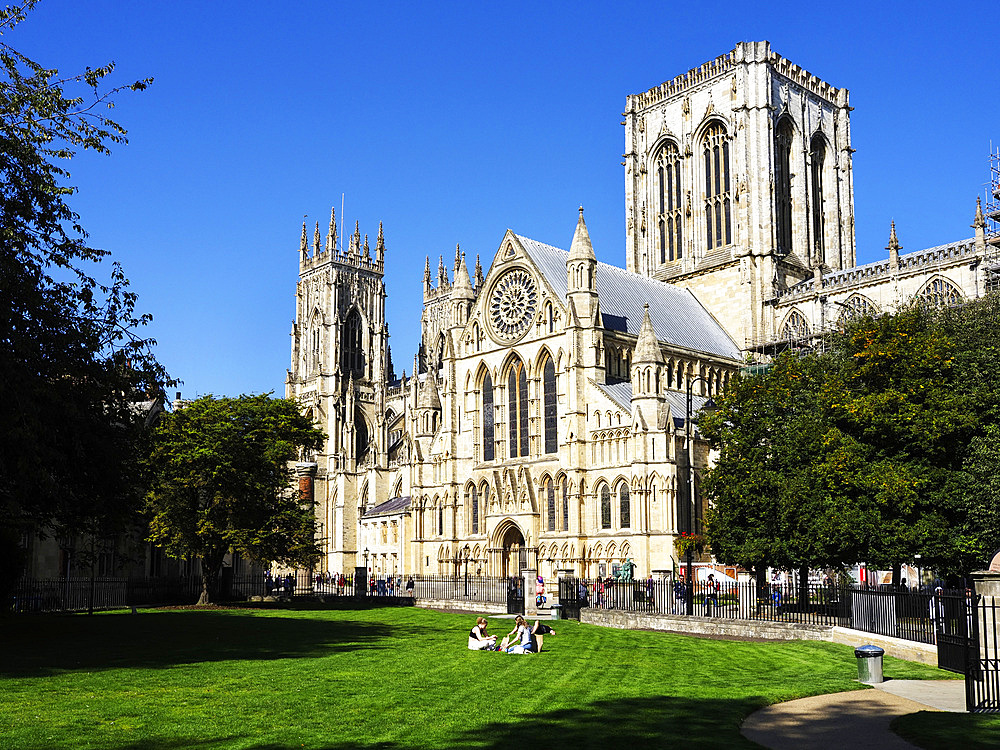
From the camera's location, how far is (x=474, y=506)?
63.8m

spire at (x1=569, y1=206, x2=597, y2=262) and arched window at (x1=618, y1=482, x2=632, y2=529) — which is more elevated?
spire at (x1=569, y1=206, x2=597, y2=262)

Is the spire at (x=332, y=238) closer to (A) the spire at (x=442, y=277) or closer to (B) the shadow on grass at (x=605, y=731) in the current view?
(A) the spire at (x=442, y=277)

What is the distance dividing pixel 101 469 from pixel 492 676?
1124 cm

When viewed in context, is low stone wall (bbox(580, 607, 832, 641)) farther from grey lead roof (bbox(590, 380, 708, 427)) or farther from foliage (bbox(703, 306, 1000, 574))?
grey lead roof (bbox(590, 380, 708, 427))

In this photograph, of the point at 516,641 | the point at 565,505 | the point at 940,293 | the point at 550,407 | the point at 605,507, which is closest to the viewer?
the point at 516,641

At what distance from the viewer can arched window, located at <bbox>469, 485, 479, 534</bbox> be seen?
63.4 meters

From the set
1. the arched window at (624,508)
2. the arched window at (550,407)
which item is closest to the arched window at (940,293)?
the arched window at (624,508)

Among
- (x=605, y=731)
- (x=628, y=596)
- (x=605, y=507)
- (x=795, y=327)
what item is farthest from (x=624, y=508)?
(x=605, y=731)

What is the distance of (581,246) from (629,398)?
29.1ft

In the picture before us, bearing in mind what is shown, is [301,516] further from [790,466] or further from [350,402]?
[350,402]

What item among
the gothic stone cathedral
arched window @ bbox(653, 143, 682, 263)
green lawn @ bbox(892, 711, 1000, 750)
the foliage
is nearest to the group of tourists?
green lawn @ bbox(892, 711, 1000, 750)

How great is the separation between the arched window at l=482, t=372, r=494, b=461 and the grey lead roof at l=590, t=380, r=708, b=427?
783 centimetres

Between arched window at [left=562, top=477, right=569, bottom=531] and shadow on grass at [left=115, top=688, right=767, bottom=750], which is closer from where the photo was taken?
shadow on grass at [left=115, top=688, right=767, bottom=750]

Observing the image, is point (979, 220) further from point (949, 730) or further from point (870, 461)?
point (949, 730)
